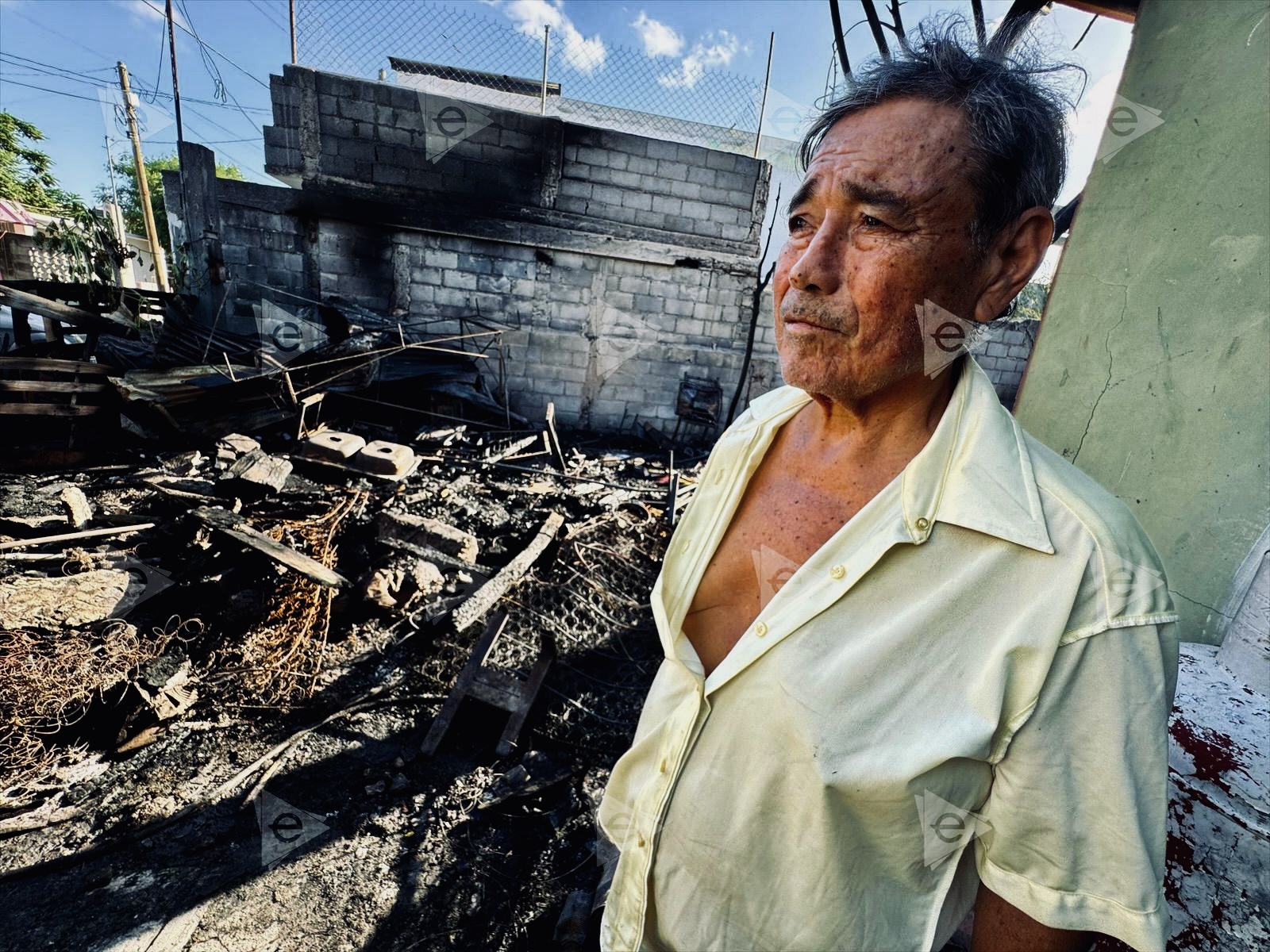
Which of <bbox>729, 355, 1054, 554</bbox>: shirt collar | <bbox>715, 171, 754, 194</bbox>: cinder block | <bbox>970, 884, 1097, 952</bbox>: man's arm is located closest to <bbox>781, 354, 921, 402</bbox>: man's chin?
<bbox>729, 355, 1054, 554</bbox>: shirt collar

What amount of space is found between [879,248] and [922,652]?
694 millimetres

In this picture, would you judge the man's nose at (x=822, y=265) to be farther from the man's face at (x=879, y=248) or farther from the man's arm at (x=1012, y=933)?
the man's arm at (x=1012, y=933)

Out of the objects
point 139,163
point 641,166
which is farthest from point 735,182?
point 139,163

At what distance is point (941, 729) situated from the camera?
0.84 metres

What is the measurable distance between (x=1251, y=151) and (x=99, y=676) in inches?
225

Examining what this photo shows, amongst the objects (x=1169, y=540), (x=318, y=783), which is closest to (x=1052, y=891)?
(x=1169, y=540)

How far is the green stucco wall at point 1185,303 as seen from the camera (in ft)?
6.14

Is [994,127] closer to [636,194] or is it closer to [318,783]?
[318,783]

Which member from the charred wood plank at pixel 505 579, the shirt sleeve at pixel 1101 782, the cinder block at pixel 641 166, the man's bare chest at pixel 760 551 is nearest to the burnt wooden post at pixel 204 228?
the cinder block at pixel 641 166

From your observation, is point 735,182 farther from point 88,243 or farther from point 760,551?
point 88,243

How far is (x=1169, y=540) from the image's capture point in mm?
2055

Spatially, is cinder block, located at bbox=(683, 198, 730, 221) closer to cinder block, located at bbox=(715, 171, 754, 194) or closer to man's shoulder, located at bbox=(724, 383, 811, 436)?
cinder block, located at bbox=(715, 171, 754, 194)

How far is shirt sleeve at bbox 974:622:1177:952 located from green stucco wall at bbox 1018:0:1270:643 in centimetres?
164

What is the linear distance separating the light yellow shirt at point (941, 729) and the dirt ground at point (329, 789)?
1968 millimetres
